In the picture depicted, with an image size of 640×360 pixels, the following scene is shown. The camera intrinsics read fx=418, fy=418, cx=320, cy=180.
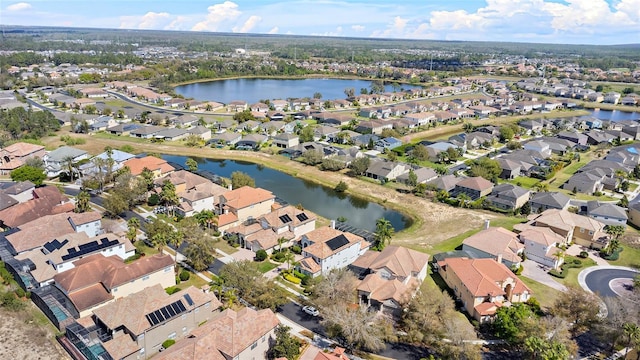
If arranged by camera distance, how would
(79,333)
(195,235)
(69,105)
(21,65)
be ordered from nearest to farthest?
(79,333)
(195,235)
(69,105)
(21,65)

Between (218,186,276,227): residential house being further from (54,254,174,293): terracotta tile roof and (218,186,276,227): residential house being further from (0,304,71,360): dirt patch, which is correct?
(0,304,71,360): dirt patch

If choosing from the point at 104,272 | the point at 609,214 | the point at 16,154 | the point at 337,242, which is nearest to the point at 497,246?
the point at 337,242

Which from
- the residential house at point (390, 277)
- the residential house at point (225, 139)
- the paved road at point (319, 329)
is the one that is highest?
the residential house at point (225, 139)

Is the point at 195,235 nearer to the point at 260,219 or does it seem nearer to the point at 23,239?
the point at 260,219

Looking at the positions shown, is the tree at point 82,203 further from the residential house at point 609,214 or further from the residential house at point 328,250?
the residential house at point 609,214

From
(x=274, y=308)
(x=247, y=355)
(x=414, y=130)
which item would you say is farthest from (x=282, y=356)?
(x=414, y=130)

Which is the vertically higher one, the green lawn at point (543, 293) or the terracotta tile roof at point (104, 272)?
the terracotta tile roof at point (104, 272)

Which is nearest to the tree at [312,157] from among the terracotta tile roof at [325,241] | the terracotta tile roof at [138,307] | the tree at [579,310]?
the terracotta tile roof at [325,241]

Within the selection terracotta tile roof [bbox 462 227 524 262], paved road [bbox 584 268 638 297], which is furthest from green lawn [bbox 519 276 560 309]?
paved road [bbox 584 268 638 297]
